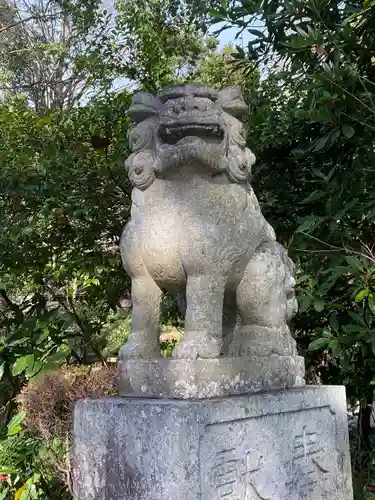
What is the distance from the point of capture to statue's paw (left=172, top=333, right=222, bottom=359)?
1817 mm

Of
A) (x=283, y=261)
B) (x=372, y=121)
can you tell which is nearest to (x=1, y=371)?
(x=283, y=261)

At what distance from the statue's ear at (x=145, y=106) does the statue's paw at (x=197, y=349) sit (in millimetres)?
778

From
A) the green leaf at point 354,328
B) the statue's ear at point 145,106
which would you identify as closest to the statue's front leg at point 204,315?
the statue's ear at point 145,106

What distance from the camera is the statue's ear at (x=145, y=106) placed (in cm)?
202

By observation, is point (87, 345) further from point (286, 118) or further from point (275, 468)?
point (275, 468)

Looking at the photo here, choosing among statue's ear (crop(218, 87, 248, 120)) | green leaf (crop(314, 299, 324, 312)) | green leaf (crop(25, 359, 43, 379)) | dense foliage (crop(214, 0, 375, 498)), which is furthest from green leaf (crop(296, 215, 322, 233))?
green leaf (crop(25, 359, 43, 379))

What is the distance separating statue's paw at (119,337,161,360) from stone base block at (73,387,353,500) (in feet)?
0.51

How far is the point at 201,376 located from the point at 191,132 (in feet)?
2.56

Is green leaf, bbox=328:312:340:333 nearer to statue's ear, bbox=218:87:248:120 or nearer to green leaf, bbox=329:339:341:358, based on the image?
green leaf, bbox=329:339:341:358

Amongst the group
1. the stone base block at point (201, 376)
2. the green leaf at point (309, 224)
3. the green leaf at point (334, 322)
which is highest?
the green leaf at point (309, 224)

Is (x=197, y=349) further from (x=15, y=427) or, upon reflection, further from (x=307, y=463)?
(x=15, y=427)

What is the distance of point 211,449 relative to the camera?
1703mm

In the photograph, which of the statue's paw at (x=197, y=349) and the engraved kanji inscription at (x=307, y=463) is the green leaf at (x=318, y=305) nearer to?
the engraved kanji inscription at (x=307, y=463)

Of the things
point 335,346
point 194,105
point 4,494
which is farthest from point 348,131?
point 4,494
